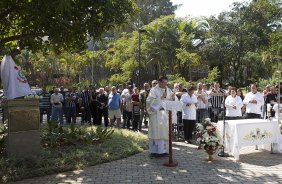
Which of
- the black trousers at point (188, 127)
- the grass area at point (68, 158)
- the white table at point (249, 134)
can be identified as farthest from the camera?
the black trousers at point (188, 127)

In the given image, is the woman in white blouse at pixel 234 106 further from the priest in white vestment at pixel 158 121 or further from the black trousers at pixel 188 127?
the priest in white vestment at pixel 158 121

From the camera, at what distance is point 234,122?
8844mm

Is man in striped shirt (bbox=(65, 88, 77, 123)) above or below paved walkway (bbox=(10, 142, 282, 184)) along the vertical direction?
above

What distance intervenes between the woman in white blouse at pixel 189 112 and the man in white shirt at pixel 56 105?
614cm

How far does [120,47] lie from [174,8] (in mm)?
21996

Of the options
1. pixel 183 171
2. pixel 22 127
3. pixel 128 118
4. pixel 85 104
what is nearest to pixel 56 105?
pixel 85 104

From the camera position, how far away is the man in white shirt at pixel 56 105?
586 inches

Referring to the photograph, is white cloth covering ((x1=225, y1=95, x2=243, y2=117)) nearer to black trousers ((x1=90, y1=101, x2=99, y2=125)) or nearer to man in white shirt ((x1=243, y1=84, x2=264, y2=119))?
man in white shirt ((x1=243, y1=84, x2=264, y2=119))

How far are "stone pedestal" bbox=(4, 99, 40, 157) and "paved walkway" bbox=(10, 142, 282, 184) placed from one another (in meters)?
1.46

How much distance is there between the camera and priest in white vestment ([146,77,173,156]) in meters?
8.92

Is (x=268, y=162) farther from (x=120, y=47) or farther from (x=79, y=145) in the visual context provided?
(x=120, y=47)

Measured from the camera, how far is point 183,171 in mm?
7543

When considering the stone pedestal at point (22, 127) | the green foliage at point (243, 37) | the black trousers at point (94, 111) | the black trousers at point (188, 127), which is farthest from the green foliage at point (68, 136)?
the green foliage at point (243, 37)

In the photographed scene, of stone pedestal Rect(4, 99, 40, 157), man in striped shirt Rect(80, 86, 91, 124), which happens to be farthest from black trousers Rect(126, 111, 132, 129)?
stone pedestal Rect(4, 99, 40, 157)
